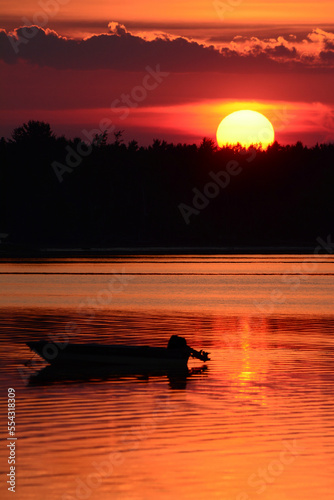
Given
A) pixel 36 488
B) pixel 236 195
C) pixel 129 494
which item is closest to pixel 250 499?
pixel 129 494

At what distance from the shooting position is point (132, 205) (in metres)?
183

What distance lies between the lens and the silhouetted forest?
602ft

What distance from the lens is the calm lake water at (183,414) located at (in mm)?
20062

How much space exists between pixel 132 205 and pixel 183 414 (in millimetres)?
156813

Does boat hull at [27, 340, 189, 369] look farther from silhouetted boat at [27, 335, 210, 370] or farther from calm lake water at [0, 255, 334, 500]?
calm lake water at [0, 255, 334, 500]

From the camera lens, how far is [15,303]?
7000 centimetres

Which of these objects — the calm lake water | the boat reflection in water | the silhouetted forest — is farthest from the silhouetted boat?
the silhouetted forest

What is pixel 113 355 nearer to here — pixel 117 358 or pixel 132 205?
pixel 117 358

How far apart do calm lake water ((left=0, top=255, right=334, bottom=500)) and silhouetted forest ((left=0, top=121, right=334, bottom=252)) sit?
122m

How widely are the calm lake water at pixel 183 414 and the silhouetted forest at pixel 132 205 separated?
122 metres

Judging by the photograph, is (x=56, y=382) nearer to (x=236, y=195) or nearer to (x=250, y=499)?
(x=250, y=499)

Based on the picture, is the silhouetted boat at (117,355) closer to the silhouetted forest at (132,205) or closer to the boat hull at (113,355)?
the boat hull at (113,355)

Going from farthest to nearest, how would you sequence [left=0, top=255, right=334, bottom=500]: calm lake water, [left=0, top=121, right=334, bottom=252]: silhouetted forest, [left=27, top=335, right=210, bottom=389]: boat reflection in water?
[left=0, top=121, right=334, bottom=252]: silhouetted forest
[left=27, top=335, right=210, bottom=389]: boat reflection in water
[left=0, top=255, right=334, bottom=500]: calm lake water

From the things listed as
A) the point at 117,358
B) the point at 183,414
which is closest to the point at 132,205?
the point at 117,358
